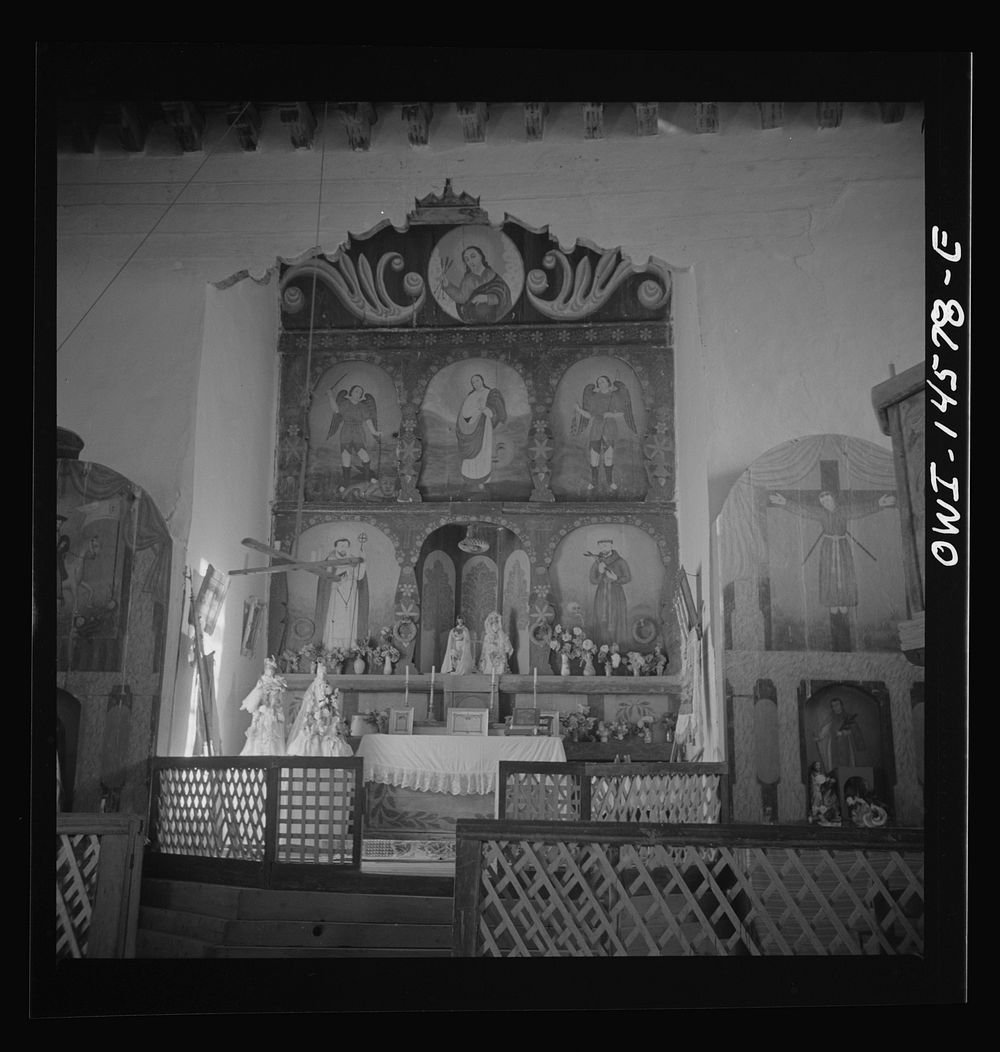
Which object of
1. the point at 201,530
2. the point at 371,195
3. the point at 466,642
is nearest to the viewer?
the point at 371,195

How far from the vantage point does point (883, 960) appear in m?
6.93

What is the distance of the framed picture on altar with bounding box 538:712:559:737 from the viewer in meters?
11.7

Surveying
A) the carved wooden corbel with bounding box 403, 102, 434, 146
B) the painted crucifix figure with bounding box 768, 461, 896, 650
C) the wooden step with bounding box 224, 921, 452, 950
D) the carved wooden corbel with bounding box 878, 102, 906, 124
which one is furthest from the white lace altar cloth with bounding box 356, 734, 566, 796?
the carved wooden corbel with bounding box 878, 102, 906, 124

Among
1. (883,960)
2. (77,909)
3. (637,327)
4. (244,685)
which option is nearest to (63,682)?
(77,909)

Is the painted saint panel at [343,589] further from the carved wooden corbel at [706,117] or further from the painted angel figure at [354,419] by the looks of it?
the carved wooden corbel at [706,117]

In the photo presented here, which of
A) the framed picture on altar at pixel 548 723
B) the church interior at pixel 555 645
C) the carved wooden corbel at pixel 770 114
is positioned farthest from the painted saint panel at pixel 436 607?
the carved wooden corbel at pixel 770 114

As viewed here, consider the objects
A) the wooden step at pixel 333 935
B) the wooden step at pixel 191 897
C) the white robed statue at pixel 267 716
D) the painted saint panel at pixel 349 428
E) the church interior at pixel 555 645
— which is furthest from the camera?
the painted saint panel at pixel 349 428

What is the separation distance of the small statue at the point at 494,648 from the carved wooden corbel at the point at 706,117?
541cm

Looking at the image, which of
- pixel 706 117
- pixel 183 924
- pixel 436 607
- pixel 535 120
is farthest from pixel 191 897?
pixel 706 117

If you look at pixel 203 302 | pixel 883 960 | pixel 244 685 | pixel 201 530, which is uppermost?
pixel 203 302

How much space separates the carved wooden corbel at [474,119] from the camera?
897cm

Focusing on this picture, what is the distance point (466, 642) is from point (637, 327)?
3.70 m

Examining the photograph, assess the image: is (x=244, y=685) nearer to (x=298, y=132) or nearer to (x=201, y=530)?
(x=201, y=530)

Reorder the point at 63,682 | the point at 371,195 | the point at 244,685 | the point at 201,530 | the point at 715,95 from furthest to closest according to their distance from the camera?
the point at 244,685, the point at 201,530, the point at 371,195, the point at 63,682, the point at 715,95
